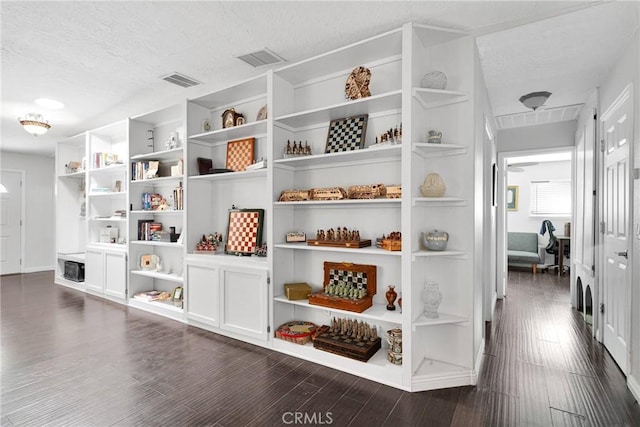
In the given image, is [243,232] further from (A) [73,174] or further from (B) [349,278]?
(A) [73,174]

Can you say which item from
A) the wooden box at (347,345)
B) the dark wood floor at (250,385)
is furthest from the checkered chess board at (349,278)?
the dark wood floor at (250,385)

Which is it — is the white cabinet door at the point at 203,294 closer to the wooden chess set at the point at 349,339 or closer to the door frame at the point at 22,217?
the wooden chess set at the point at 349,339

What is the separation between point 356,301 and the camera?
2.60 m

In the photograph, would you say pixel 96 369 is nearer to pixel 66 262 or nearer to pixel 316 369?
pixel 316 369

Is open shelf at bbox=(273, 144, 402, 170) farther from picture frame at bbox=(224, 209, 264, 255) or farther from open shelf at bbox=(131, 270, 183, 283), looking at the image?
open shelf at bbox=(131, 270, 183, 283)

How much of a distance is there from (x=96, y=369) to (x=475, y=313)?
9.87 feet

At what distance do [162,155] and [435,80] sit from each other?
11.1ft

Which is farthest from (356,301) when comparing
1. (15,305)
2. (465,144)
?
(15,305)

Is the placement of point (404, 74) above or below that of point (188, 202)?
above

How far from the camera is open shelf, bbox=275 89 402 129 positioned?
2.44 metres

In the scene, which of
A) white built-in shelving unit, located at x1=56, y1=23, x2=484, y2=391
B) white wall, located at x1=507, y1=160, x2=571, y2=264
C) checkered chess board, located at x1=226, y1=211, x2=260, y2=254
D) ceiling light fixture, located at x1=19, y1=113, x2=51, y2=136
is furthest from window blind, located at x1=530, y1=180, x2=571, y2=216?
ceiling light fixture, located at x1=19, y1=113, x2=51, y2=136

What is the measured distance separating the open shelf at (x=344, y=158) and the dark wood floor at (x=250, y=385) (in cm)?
171

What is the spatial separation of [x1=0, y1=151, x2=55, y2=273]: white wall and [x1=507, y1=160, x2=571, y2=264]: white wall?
423 inches

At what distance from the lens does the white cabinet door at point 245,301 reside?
2.97 meters
